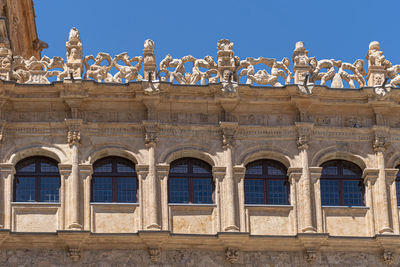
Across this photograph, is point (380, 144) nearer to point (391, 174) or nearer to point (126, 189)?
point (391, 174)

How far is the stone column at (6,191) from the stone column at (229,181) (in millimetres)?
6299

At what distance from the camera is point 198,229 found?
1652 inches

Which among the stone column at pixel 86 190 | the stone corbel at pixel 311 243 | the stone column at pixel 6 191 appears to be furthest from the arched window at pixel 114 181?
the stone corbel at pixel 311 243

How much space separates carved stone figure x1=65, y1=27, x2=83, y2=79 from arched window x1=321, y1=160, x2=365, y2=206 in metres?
7.98

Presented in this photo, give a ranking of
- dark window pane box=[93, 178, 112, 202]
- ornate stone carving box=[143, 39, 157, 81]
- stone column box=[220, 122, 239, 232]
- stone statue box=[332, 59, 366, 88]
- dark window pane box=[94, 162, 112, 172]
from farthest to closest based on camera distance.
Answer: stone statue box=[332, 59, 366, 88]
ornate stone carving box=[143, 39, 157, 81]
dark window pane box=[94, 162, 112, 172]
dark window pane box=[93, 178, 112, 202]
stone column box=[220, 122, 239, 232]

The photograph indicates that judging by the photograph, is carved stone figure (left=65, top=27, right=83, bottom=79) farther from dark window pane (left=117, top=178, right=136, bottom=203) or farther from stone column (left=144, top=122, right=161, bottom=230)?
dark window pane (left=117, top=178, right=136, bottom=203)

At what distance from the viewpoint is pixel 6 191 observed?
42031 mm

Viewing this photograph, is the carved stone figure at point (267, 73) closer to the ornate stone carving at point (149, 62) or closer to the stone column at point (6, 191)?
the ornate stone carving at point (149, 62)

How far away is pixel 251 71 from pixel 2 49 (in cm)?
771

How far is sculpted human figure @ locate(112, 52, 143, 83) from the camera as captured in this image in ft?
144

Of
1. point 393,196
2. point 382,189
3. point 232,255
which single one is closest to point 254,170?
point 232,255

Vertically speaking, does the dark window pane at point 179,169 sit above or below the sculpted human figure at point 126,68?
below

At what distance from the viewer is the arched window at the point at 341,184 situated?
141 feet

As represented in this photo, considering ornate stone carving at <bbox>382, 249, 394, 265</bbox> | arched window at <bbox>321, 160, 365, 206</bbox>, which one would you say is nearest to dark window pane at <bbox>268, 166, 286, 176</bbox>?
arched window at <bbox>321, 160, 365, 206</bbox>
